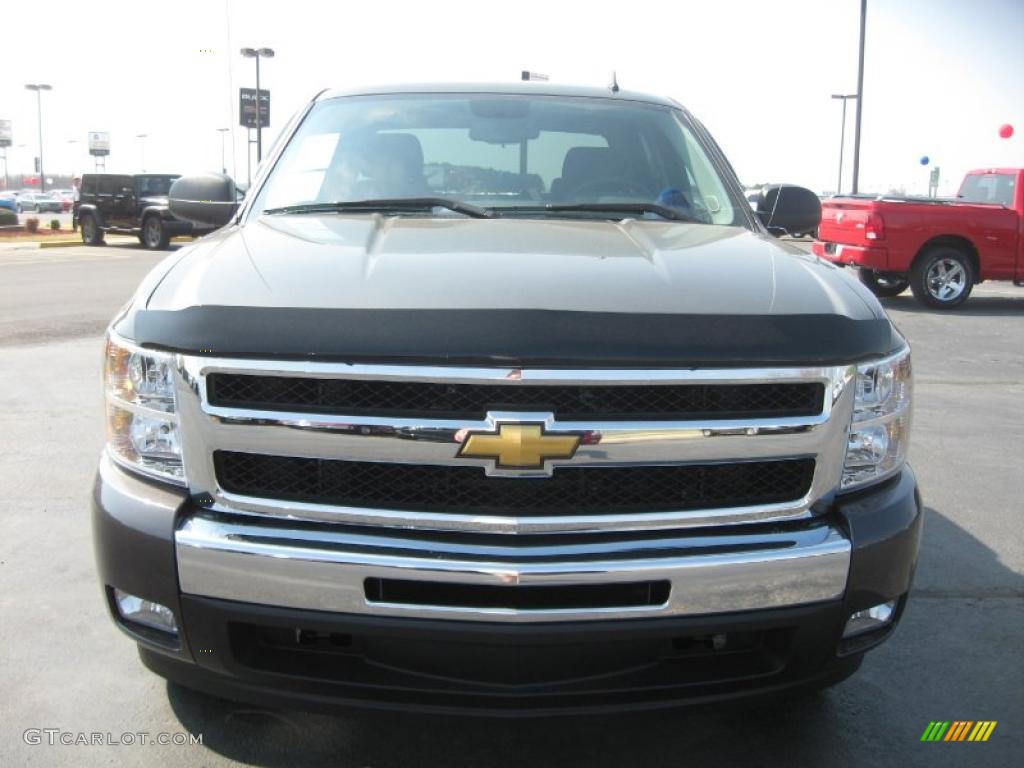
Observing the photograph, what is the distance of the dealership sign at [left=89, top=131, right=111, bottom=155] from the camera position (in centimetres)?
7769

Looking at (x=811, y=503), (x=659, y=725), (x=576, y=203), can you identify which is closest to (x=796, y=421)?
(x=811, y=503)

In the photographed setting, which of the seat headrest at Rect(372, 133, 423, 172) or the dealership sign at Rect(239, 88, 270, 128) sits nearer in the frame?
the seat headrest at Rect(372, 133, 423, 172)

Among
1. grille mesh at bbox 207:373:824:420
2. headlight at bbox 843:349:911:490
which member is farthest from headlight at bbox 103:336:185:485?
headlight at bbox 843:349:911:490

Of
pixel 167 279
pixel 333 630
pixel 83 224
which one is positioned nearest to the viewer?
pixel 333 630

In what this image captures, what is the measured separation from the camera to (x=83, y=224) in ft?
80.5

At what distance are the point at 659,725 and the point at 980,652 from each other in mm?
1232

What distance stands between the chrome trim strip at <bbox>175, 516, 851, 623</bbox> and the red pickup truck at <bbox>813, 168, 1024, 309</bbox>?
1163cm

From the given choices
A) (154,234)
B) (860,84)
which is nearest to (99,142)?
(154,234)

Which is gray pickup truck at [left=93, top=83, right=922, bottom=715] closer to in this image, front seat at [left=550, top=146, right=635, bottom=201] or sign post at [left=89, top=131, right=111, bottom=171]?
front seat at [left=550, top=146, right=635, bottom=201]

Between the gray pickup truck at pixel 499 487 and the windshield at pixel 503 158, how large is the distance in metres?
1.11

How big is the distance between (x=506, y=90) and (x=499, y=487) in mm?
2291

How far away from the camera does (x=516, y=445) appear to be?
2057mm

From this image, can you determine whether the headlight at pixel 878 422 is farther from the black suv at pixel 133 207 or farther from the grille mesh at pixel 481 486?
the black suv at pixel 133 207

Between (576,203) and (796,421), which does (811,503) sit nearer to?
(796,421)
